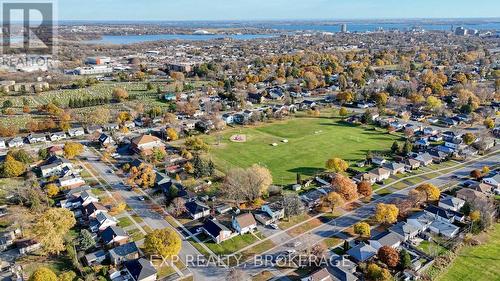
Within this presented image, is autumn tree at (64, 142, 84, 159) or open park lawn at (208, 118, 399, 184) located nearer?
open park lawn at (208, 118, 399, 184)

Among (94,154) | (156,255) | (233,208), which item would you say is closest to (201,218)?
(233,208)

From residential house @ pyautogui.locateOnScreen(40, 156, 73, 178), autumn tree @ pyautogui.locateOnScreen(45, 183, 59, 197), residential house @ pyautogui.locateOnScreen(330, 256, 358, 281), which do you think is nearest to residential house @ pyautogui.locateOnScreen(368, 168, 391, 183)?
residential house @ pyautogui.locateOnScreen(330, 256, 358, 281)

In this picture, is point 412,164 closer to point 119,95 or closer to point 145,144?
point 145,144

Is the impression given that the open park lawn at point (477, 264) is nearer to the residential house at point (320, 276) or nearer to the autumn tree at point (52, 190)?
the residential house at point (320, 276)

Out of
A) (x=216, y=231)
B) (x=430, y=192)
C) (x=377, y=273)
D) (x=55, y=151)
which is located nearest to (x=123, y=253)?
(x=216, y=231)

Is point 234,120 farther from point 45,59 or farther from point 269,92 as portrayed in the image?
point 45,59

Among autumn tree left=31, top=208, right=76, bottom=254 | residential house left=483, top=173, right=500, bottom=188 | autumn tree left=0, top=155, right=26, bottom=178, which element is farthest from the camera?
autumn tree left=0, top=155, right=26, bottom=178

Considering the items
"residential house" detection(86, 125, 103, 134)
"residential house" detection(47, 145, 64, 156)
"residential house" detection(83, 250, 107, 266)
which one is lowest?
"residential house" detection(83, 250, 107, 266)

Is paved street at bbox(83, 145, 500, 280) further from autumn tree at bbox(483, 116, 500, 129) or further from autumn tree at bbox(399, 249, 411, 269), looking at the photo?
autumn tree at bbox(483, 116, 500, 129)
